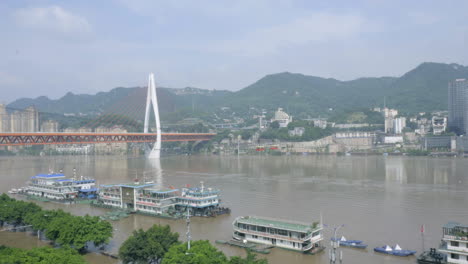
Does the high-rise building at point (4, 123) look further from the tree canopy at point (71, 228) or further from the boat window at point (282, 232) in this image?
the boat window at point (282, 232)

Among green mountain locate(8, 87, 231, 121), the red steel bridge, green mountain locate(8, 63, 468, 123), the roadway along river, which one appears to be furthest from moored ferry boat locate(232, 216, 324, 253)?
green mountain locate(8, 87, 231, 121)

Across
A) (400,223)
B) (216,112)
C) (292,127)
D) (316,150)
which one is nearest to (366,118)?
(292,127)

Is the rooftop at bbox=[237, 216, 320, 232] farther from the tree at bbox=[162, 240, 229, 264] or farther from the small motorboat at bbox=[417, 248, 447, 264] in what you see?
the tree at bbox=[162, 240, 229, 264]

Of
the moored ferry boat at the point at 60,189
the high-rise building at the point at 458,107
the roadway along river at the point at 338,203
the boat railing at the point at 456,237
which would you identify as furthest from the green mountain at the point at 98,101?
the boat railing at the point at 456,237

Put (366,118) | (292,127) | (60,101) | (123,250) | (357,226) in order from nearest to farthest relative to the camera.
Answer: (123,250) → (357,226) → (292,127) → (366,118) → (60,101)

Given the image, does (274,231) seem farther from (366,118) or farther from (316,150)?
(366,118)

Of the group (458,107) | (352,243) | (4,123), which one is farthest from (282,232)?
(4,123)

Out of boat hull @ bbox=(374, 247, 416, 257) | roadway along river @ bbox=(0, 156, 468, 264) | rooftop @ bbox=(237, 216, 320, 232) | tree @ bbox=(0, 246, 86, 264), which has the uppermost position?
tree @ bbox=(0, 246, 86, 264)
